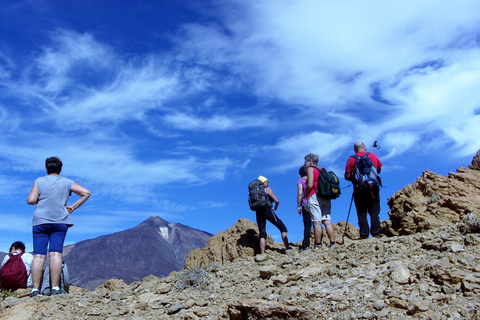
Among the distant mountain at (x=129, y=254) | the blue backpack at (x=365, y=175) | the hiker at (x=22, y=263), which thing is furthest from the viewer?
the distant mountain at (x=129, y=254)

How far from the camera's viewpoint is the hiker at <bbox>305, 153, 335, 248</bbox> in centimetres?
946

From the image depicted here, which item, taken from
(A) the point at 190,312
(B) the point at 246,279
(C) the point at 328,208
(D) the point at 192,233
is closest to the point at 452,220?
(C) the point at 328,208

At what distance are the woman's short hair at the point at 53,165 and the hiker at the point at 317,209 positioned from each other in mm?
5177

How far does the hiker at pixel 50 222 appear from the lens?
24.9 feet

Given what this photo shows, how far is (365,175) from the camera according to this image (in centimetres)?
930

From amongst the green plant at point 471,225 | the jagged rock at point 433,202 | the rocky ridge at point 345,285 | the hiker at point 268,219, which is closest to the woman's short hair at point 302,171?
the hiker at point 268,219

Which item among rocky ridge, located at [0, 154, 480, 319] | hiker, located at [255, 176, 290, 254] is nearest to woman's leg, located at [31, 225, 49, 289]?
rocky ridge, located at [0, 154, 480, 319]

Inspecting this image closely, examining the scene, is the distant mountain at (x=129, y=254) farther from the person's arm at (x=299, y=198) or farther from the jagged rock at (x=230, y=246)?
the person's arm at (x=299, y=198)

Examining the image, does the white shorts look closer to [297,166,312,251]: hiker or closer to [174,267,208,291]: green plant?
[297,166,312,251]: hiker

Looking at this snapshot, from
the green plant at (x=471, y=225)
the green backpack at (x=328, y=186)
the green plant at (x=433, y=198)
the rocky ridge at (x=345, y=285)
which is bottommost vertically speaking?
the rocky ridge at (x=345, y=285)

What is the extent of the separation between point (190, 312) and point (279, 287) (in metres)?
1.40

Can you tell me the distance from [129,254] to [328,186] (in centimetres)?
2884

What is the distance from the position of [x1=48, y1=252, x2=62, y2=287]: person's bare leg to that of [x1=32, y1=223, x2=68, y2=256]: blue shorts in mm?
92

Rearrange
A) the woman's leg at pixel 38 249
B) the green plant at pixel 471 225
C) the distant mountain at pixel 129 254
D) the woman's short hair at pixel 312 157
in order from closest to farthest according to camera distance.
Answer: the green plant at pixel 471 225 → the woman's leg at pixel 38 249 → the woman's short hair at pixel 312 157 → the distant mountain at pixel 129 254
